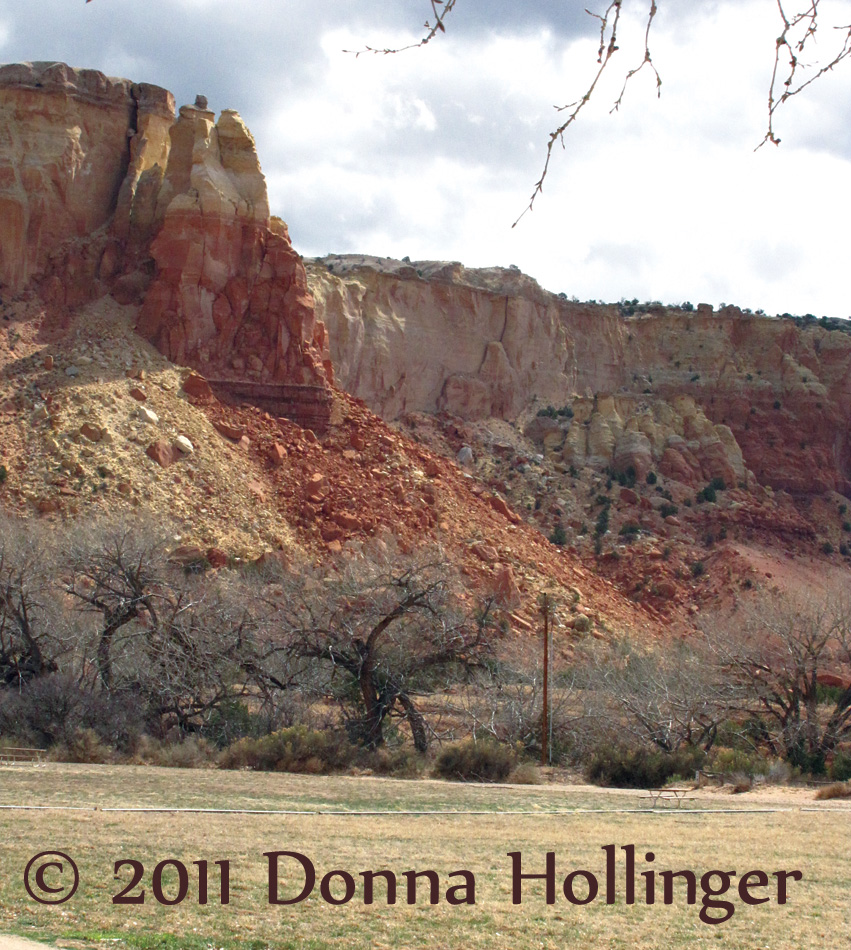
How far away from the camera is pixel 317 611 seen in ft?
102

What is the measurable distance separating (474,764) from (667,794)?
12.3 feet

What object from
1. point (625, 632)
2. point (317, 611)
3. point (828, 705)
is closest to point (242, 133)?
point (625, 632)

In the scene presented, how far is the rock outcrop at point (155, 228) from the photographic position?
166 ft

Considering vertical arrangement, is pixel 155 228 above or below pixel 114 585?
above

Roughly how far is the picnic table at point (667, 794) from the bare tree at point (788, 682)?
4.88m

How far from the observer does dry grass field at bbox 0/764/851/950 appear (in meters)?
9.45

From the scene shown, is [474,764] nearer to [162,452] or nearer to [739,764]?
[739,764]

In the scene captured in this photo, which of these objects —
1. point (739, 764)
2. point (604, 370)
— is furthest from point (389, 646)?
point (604, 370)

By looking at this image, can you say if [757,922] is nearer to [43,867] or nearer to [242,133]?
[43,867]

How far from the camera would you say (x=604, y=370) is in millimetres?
80875

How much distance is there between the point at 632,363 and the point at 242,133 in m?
36.1

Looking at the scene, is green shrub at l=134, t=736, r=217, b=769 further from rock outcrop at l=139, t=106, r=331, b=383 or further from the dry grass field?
rock outcrop at l=139, t=106, r=331, b=383

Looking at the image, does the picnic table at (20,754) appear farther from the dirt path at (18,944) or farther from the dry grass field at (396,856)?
the dirt path at (18,944)

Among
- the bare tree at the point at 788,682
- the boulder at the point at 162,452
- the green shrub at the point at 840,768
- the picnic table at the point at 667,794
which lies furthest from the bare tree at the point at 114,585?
the green shrub at the point at 840,768
